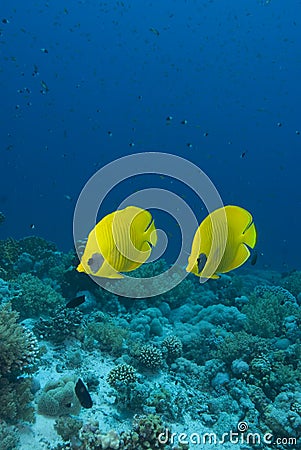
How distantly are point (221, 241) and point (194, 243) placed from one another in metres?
0.16

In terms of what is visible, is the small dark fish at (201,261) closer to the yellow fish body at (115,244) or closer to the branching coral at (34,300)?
the yellow fish body at (115,244)

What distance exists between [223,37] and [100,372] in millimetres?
80509

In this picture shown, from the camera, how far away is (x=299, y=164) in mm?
97938

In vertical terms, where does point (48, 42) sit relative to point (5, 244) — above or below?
above

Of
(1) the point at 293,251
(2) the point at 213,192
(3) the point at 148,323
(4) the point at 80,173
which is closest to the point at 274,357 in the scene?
(3) the point at 148,323

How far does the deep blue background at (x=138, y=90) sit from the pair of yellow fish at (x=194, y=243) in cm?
Result: 5061

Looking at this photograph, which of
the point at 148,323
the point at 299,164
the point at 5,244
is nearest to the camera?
the point at 148,323

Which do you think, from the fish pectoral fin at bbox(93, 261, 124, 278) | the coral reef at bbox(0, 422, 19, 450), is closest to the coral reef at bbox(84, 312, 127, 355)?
the coral reef at bbox(0, 422, 19, 450)

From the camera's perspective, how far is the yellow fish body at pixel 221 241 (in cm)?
194

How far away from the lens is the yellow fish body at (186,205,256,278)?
1941 millimetres

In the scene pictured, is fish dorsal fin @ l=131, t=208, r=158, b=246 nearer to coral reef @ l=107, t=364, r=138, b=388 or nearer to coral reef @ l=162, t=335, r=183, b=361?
coral reef @ l=107, t=364, r=138, b=388

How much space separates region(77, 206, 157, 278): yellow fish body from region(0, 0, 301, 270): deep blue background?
50.6 m

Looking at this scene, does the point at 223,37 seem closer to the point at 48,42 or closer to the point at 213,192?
the point at 48,42

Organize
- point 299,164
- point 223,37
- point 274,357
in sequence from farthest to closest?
point 299,164, point 223,37, point 274,357
